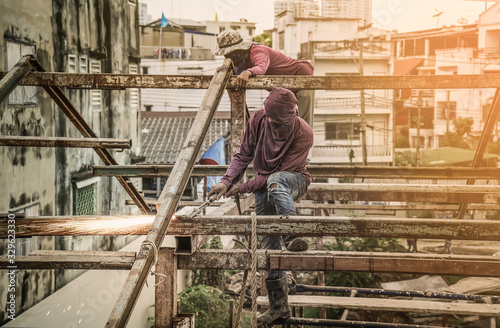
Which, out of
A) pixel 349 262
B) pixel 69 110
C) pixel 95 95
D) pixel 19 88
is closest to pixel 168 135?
pixel 95 95

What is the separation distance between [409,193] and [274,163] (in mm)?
2495

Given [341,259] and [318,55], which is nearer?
[341,259]

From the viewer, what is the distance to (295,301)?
657 centimetres

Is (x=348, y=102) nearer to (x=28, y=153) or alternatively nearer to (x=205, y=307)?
(x=205, y=307)

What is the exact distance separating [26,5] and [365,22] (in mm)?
25801

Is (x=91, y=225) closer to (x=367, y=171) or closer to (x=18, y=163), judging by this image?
(x=367, y=171)

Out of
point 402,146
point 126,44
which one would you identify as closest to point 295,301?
point 126,44

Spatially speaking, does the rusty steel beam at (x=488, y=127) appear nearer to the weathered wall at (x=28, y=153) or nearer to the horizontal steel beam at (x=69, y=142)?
the horizontal steel beam at (x=69, y=142)

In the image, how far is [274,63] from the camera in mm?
6098

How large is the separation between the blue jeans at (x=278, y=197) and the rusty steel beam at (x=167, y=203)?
987 millimetres

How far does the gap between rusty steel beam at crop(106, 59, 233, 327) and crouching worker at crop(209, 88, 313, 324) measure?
0.61 metres

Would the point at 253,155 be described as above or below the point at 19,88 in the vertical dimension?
below

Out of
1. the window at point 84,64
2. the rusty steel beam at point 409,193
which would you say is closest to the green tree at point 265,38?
the window at point 84,64

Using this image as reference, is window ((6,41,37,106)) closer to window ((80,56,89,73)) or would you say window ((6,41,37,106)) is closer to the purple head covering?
window ((80,56,89,73))
